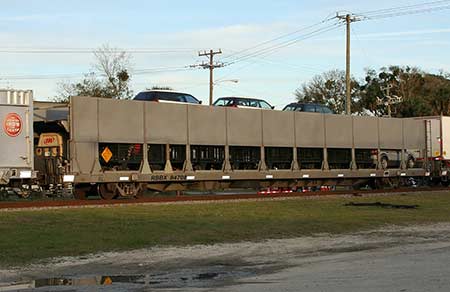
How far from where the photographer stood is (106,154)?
79.0ft

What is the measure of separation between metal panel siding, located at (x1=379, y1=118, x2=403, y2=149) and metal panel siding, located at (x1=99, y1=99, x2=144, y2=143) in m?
14.6

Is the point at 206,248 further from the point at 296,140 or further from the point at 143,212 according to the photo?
the point at 296,140

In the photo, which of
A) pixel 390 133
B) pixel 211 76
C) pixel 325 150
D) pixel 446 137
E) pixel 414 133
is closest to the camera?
pixel 325 150

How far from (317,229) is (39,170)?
10.5 metres

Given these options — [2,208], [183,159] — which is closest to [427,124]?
[183,159]

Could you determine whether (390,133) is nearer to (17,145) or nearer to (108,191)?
(108,191)

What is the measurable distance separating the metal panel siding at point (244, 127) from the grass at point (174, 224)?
4.61 metres

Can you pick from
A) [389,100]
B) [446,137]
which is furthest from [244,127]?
[389,100]

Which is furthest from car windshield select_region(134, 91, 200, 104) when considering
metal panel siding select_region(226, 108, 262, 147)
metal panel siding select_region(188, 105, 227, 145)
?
metal panel siding select_region(226, 108, 262, 147)

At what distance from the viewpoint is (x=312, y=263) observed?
11.7m

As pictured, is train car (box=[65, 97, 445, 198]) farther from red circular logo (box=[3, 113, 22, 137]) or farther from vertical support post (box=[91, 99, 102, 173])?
red circular logo (box=[3, 113, 22, 137])

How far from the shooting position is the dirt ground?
961 centimetres

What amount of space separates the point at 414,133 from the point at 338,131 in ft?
20.9

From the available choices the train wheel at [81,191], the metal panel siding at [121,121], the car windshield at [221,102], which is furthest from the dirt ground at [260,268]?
the car windshield at [221,102]
